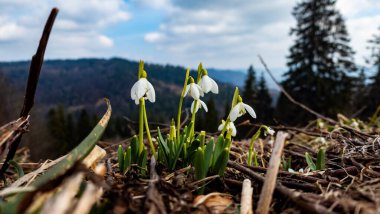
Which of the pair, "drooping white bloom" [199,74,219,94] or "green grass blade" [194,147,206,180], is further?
"drooping white bloom" [199,74,219,94]

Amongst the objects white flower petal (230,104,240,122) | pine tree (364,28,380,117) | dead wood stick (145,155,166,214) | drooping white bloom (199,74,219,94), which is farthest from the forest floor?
pine tree (364,28,380,117)

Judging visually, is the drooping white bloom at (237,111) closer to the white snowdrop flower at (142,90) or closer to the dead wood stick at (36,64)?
the white snowdrop flower at (142,90)

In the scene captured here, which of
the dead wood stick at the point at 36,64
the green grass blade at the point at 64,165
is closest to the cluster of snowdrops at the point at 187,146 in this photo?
the green grass blade at the point at 64,165

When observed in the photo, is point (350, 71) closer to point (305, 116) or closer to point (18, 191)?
point (305, 116)

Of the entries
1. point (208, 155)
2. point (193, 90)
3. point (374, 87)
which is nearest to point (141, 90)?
point (193, 90)

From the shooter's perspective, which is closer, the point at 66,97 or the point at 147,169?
the point at 147,169

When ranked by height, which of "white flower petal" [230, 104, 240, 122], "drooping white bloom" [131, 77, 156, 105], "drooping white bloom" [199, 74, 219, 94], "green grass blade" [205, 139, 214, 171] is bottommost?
"green grass blade" [205, 139, 214, 171]

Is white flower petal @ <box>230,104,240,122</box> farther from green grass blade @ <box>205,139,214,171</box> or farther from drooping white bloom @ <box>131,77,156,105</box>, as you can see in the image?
drooping white bloom @ <box>131,77,156,105</box>

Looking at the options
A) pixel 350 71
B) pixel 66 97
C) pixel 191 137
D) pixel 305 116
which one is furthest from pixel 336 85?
pixel 66 97
